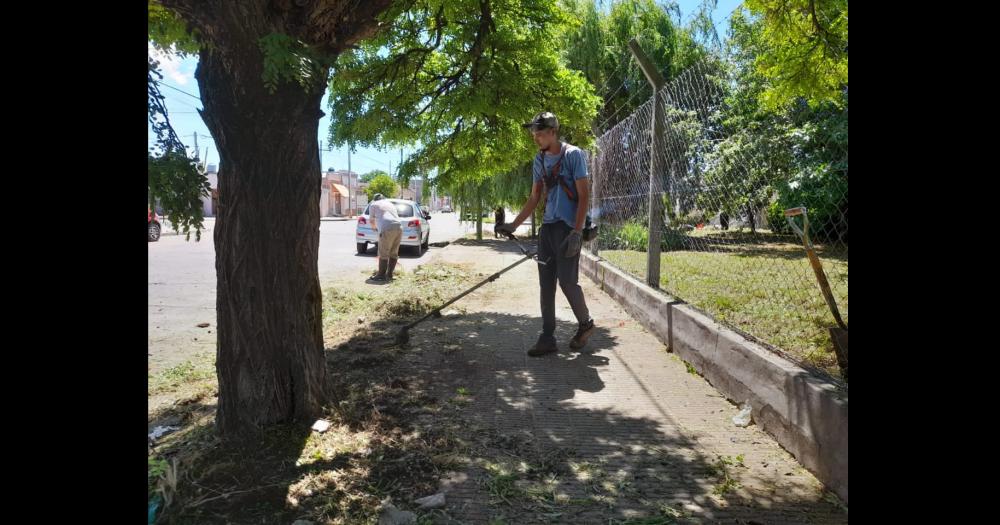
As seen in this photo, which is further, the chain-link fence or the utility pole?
the utility pole

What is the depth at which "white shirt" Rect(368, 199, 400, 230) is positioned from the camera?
33.6 ft

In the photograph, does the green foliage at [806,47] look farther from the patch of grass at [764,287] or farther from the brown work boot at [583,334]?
the brown work boot at [583,334]

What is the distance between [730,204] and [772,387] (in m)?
2.35

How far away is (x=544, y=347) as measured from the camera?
198 inches

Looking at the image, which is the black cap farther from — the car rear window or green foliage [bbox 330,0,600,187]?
the car rear window

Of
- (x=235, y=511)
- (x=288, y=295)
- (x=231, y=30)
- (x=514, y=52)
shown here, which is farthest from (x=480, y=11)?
(x=235, y=511)

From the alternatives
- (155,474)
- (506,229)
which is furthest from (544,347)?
(155,474)

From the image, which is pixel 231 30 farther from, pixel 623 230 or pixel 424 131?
pixel 623 230

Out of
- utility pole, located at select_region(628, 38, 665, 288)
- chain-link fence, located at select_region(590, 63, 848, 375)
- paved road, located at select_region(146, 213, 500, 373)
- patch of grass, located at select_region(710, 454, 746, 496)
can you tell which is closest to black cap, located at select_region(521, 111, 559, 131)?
chain-link fence, located at select_region(590, 63, 848, 375)

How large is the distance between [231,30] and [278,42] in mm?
318

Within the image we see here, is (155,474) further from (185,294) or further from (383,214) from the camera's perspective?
(383,214)

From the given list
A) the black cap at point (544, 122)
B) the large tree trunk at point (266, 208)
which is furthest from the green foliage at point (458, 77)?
the large tree trunk at point (266, 208)

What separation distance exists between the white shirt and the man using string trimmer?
5.55 meters

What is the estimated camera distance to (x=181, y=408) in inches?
151
